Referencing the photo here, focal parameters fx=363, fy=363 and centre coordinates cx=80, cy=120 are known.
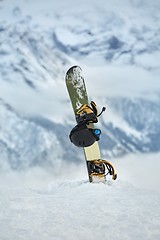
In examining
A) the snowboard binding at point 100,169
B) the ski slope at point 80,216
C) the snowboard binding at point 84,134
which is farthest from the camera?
the snowboard binding at point 100,169

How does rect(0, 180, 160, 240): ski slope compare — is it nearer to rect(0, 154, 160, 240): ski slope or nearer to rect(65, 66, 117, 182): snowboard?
rect(0, 154, 160, 240): ski slope

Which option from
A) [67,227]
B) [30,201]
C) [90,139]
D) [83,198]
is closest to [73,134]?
[90,139]

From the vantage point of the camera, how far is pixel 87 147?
33.7 ft

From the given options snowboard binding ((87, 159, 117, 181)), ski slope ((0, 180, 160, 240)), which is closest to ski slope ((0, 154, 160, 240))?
ski slope ((0, 180, 160, 240))

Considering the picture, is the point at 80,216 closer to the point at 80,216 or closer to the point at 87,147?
the point at 80,216

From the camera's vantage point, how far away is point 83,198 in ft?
21.1

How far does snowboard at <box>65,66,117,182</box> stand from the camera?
9.69m

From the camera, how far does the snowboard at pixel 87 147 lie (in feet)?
31.8

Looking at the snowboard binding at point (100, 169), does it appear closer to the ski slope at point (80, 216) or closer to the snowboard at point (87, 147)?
the snowboard at point (87, 147)

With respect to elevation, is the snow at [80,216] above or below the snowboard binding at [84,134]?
below

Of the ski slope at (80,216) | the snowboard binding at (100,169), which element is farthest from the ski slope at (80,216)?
the snowboard binding at (100,169)

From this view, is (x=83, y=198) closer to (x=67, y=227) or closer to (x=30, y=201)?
(x=30, y=201)

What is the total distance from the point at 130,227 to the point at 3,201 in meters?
2.19

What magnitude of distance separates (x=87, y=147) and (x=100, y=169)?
85 cm
